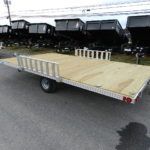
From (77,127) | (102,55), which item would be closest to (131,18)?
(102,55)

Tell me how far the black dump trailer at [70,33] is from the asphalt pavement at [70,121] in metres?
5.59

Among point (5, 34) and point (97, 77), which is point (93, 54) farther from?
point (5, 34)

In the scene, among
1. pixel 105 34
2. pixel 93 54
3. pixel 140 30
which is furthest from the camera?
pixel 105 34

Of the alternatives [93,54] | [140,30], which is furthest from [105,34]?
[93,54]

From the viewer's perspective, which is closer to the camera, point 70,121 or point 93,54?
point 70,121

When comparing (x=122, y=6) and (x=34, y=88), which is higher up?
(x=122, y=6)

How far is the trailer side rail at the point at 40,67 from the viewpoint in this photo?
4.21 metres

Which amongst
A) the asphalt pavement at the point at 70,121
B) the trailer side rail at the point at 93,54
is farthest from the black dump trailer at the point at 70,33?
the asphalt pavement at the point at 70,121

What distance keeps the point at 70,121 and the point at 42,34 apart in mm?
9347

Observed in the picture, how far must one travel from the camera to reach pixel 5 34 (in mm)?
15016

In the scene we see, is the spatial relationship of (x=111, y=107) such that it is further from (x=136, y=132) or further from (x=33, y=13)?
(x=33, y=13)

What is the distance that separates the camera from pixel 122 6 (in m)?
15.2

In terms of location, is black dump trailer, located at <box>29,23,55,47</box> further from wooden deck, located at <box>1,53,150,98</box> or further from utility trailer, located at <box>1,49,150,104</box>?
wooden deck, located at <box>1,53,150,98</box>

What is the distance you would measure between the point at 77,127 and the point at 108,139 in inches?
24.7
